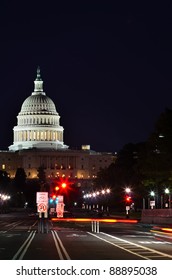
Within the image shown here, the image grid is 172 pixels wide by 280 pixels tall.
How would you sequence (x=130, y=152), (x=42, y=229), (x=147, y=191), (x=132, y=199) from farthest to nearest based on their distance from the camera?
(x=130, y=152)
(x=132, y=199)
(x=147, y=191)
(x=42, y=229)

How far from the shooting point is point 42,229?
202 ft
